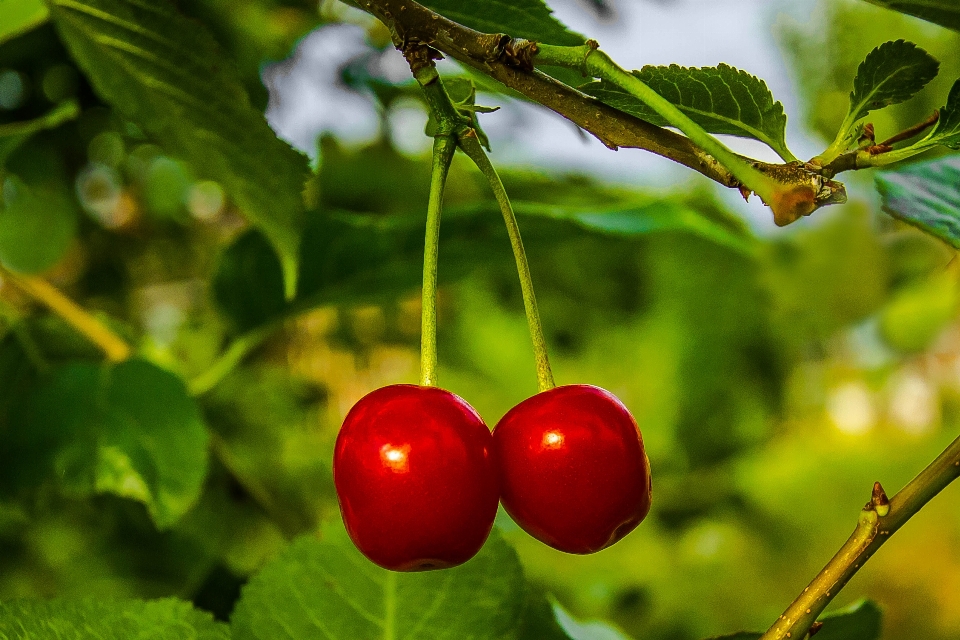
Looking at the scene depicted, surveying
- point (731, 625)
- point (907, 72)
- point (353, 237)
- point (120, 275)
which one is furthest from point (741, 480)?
point (907, 72)

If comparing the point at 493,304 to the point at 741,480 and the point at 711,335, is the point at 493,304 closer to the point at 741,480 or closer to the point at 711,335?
the point at 711,335

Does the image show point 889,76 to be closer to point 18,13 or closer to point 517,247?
point 517,247

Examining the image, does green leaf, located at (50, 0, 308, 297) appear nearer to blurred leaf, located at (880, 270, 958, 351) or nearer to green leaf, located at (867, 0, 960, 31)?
green leaf, located at (867, 0, 960, 31)

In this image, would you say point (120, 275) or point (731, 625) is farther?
point (120, 275)

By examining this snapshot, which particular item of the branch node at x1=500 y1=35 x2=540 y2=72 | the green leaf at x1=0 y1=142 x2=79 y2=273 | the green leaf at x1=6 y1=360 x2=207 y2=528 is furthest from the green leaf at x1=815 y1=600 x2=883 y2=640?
the green leaf at x1=0 y1=142 x2=79 y2=273

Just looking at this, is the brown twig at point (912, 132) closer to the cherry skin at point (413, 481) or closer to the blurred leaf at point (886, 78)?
the blurred leaf at point (886, 78)

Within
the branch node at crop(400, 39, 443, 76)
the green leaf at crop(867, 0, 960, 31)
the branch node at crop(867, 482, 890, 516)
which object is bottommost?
the branch node at crop(867, 482, 890, 516)

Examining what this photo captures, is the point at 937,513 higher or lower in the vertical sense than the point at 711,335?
lower
